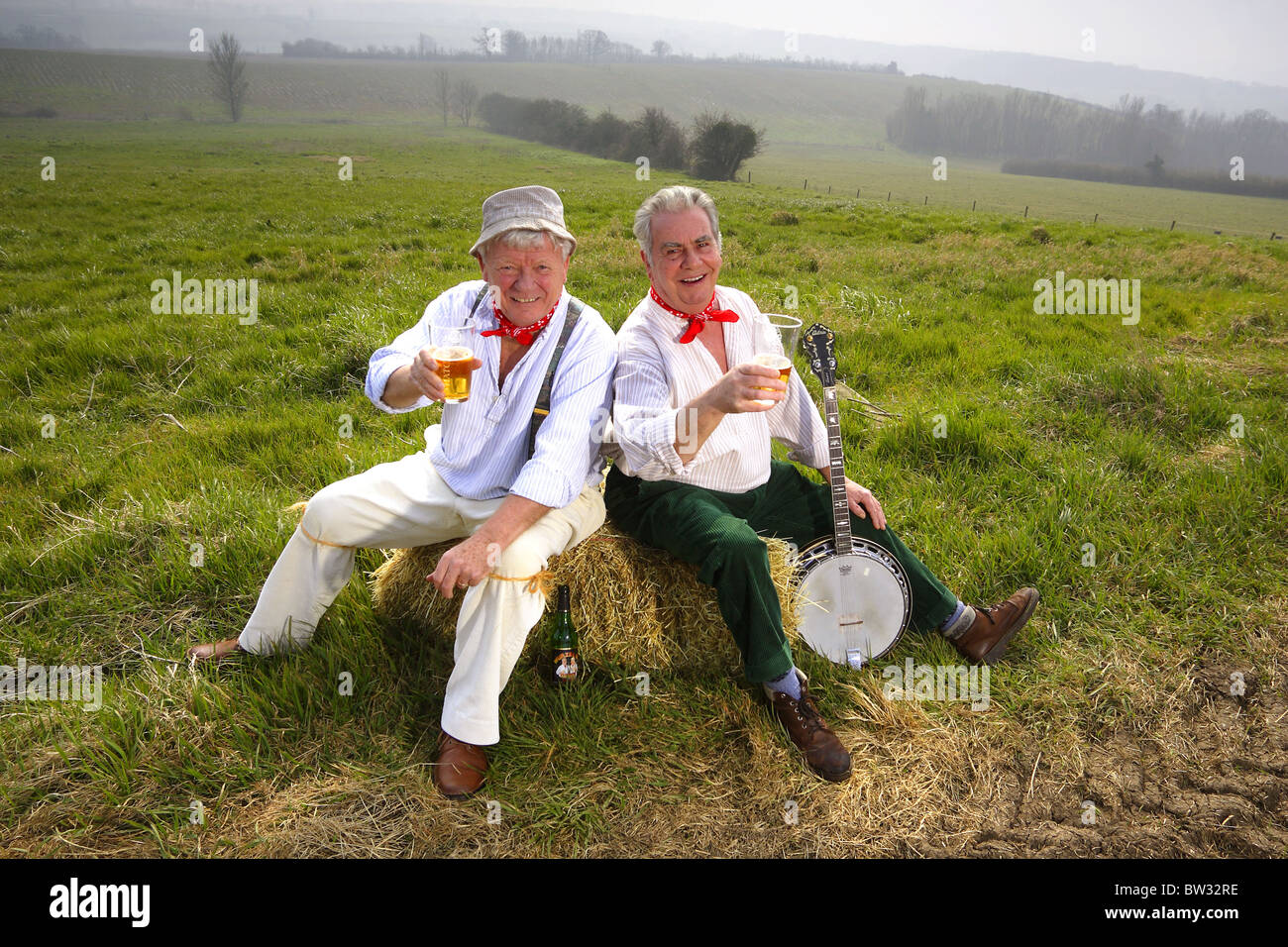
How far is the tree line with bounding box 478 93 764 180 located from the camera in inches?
1901

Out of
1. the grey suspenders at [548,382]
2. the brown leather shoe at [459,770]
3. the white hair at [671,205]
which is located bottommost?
the brown leather shoe at [459,770]

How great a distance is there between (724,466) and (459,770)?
1899 mm

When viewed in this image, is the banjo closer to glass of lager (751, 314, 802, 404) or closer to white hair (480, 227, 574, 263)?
glass of lager (751, 314, 802, 404)

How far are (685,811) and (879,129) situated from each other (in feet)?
570

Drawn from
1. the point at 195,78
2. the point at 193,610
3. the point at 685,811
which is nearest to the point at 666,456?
the point at 685,811

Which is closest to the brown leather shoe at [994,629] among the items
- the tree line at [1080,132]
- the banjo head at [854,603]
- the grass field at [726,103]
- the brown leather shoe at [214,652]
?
the banjo head at [854,603]

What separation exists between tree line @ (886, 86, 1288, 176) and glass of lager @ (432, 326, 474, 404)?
412ft

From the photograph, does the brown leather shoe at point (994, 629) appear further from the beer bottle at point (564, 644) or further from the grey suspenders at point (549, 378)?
the grey suspenders at point (549, 378)

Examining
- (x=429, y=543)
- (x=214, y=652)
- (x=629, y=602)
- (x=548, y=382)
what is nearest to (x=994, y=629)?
(x=629, y=602)

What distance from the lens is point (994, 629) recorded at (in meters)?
4.14

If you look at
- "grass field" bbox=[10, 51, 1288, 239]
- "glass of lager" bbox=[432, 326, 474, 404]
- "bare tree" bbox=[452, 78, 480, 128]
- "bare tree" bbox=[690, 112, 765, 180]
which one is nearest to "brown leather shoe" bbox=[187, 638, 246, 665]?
"glass of lager" bbox=[432, 326, 474, 404]

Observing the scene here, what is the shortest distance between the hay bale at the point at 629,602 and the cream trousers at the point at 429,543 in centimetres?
15

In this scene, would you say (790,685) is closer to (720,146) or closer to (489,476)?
(489,476)

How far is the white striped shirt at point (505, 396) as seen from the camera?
361 centimetres
